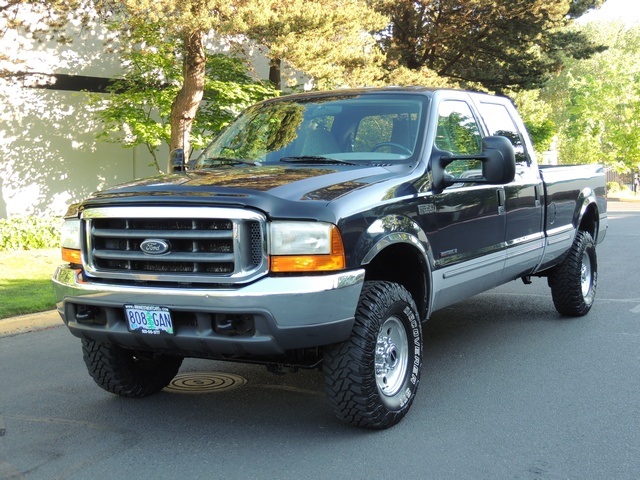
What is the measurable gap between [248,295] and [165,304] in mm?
481

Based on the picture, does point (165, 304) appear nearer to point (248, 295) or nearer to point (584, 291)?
point (248, 295)

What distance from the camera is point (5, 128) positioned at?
631 inches

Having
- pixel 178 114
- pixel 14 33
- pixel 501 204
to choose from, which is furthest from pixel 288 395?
pixel 14 33

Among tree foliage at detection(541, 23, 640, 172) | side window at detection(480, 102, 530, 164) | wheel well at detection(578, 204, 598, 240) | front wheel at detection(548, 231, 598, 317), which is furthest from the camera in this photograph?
tree foliage at detection(541, 23, 640, 172)

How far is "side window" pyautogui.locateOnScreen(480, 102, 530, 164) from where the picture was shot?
22.7ft

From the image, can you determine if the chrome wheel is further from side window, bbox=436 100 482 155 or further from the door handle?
the door handle

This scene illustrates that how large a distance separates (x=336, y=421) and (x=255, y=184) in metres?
1.52

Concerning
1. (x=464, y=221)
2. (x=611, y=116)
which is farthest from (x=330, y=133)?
(x=611, y=116)

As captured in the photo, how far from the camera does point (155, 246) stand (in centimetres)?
464

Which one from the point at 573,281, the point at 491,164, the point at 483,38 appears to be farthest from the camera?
the point at 483,38

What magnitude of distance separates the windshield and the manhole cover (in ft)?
5.08

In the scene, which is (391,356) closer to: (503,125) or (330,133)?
(330,133)

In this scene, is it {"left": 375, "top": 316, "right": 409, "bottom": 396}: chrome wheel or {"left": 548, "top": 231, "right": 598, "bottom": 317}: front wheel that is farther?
{"left": 548, "top": 231, "right": 598, "bottom": 317}: front wheel

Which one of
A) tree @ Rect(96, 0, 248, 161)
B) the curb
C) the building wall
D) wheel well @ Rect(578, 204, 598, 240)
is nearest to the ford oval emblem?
the curb
